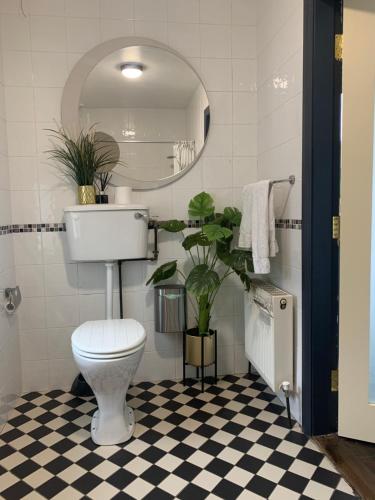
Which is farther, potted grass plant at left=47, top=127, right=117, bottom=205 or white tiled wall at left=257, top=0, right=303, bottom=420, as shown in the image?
potted grass plant at left=47, top=127, right=117, bottom=205

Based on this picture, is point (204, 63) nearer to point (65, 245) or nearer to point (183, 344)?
point (65, 245)

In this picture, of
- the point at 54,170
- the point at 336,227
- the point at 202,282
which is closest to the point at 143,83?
the point at 54,170

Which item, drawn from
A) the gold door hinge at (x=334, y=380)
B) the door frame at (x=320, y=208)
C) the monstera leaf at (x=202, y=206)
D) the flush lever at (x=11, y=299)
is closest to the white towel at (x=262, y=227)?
the door frame at (x=320, y=208)

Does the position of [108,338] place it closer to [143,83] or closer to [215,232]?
[215,232]

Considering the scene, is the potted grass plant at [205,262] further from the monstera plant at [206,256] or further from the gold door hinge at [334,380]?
the gold door hinge at [334,380]

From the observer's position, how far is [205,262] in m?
2.38

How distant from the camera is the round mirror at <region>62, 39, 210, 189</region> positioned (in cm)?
225

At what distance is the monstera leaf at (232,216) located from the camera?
226cm

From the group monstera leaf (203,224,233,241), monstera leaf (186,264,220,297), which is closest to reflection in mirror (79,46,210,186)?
monstera leaf (203,224,233,241)

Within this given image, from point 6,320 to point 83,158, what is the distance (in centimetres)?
97

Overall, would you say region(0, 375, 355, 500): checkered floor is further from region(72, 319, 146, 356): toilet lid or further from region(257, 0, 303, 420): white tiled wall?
region(72, 319, 146, 356): toilet lid

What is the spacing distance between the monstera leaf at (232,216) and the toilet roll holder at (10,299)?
1.24 m

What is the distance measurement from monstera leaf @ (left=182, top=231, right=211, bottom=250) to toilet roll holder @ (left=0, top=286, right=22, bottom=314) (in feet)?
3.18

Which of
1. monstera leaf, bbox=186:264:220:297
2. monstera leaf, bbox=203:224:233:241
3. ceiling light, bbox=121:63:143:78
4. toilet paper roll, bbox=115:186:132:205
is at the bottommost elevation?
monstera leaf, bbox=186:264:220:297
